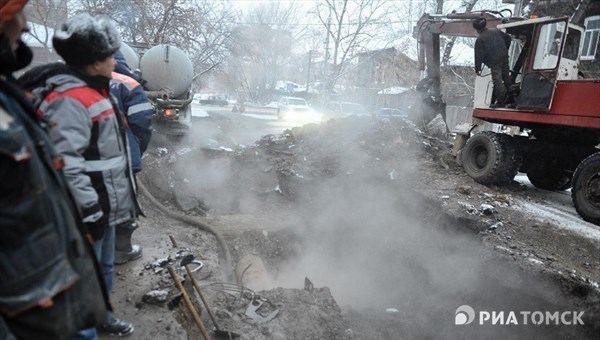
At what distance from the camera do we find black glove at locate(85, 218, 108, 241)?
209 centimetres

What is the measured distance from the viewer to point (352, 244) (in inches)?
258

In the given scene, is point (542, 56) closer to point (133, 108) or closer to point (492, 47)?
point (492, 47)

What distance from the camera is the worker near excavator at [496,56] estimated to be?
6.42 meters

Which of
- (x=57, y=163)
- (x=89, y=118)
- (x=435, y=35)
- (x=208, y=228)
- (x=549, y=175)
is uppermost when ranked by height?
(x=435, y=35)

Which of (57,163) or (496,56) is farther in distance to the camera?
(496,56)

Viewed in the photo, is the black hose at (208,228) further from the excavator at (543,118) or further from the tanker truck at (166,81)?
the excavator at (543,118)

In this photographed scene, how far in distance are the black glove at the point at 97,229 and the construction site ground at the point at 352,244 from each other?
0.94 meters

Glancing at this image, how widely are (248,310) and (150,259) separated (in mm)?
1185

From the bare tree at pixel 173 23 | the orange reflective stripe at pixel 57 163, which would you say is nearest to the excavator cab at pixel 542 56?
the orange reflective stripe at pixel 57 163

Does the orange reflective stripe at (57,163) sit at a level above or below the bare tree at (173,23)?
below

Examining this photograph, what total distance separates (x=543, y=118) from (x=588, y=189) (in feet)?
4.19

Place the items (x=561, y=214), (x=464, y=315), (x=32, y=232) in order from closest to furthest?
1. (x=32, y=232)
2. (x=464, y=315)
3. (x=561, y=214)

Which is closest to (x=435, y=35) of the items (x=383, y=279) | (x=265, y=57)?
(x=383, y=279)

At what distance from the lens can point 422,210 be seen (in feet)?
20.1
